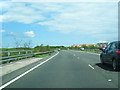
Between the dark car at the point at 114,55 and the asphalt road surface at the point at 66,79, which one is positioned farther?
the dark car at the point at 114,55

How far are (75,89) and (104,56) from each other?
25.9 feet

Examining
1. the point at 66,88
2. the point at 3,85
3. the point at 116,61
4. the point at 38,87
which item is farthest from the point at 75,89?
the point at 116,61

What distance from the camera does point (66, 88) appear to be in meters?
7.27

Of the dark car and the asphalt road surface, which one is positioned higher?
the dark car

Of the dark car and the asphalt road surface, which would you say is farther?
the dark car

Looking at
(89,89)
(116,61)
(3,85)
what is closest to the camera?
(89,89)

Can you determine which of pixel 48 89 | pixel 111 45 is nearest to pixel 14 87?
pixel 48 89

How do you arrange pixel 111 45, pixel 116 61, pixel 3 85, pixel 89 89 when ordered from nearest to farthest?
pixel 89 89, pixel 3 85, pixel 116 61, pixel 111 45

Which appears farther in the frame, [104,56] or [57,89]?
[104,56]

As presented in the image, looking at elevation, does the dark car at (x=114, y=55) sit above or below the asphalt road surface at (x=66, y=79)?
above

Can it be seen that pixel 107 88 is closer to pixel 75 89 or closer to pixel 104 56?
pixel 75 89

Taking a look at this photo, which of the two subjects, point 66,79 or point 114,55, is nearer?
point 66,79

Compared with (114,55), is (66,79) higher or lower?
lower

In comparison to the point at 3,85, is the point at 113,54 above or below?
above
